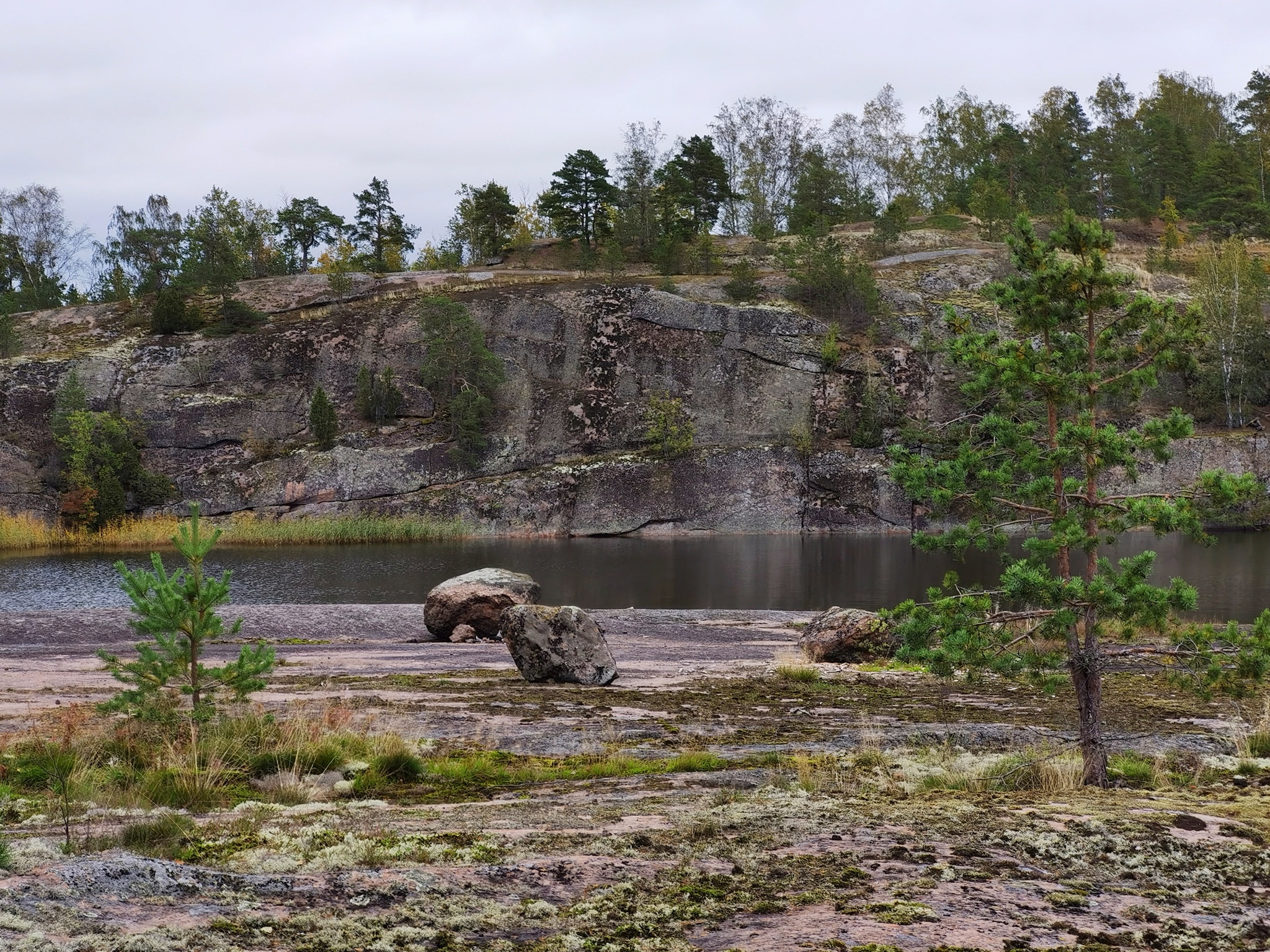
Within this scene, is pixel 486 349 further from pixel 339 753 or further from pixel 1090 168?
pixel 339 753

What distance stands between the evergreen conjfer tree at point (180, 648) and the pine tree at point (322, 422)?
6365cm

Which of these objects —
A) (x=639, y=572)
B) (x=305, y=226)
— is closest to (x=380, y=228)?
(x=305, y=226)

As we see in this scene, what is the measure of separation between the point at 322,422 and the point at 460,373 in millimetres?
10250

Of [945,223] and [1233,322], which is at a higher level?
[945,223]

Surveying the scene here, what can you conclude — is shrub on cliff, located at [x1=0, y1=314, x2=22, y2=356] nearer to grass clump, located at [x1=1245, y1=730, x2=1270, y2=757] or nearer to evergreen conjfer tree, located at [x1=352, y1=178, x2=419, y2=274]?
evergreen conjfer tree, located at [x1=352, y1=178, x2=419, y2=274]

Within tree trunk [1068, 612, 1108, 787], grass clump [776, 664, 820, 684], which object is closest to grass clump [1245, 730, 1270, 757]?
tree trunk [1068, 612, 1108, 787]

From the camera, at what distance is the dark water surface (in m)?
36.9

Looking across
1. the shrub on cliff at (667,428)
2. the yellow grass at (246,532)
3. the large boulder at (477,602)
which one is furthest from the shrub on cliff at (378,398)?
the large boulder at (477,602)

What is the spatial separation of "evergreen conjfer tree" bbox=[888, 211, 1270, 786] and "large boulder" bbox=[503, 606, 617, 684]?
788 centimetres

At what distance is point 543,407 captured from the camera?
77.8 meters

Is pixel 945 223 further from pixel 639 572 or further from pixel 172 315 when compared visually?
pixel 172 315

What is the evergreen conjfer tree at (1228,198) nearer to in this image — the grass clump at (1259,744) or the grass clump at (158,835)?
the grass clump at (1259,744)

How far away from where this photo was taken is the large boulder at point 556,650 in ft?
59.9

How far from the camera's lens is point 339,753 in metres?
10.1
